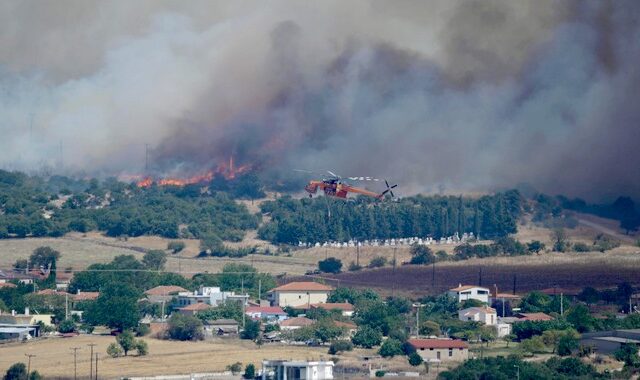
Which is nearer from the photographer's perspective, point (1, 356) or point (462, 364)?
point (462, 364)

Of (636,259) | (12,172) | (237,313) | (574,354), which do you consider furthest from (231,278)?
(12,172)

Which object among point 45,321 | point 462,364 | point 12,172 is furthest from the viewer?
point 12,172

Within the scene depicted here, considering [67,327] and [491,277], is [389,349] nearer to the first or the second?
[67,327]

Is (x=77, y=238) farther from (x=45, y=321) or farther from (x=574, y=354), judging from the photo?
(x=574, y=354)

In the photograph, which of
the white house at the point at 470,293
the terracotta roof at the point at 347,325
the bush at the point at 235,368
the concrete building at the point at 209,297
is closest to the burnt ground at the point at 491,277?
the white house at the point at 470,293

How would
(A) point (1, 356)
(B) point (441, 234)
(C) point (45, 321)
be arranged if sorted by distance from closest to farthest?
→ 1. (A) point (1, 356)
2. (C) point (45, 321)
3. (B) point (441, 234)

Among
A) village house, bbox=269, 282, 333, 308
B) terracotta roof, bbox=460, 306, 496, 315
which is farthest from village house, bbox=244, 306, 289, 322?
terracotta roof, bbox=460, 306, 496, 315
